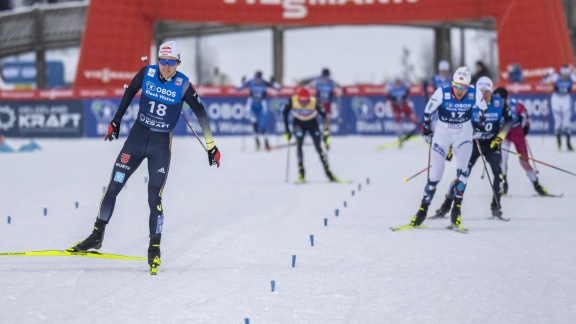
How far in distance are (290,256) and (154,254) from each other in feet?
4.94

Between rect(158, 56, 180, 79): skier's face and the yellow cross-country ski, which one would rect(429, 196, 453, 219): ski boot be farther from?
rect(158, 56, 180, 79): skier's face

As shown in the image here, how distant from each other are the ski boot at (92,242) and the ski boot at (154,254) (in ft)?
1.88

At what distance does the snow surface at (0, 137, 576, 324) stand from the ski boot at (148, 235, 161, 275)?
100 mm

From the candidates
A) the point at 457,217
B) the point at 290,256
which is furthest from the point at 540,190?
the point at 290,256

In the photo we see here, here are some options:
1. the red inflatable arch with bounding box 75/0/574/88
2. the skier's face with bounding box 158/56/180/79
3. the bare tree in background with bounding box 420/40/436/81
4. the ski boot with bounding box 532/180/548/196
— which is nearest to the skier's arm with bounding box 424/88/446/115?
the skier's face with bounding box 158/56/180/79

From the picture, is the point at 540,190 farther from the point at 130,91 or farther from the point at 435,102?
the point at 130,91

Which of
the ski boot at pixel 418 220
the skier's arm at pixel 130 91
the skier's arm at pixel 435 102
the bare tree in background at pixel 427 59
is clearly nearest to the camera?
the skier's arm at pixel 130 91

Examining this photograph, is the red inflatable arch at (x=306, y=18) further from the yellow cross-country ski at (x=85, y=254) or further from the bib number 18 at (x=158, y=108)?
the yellow cross-country ski at (x=85, y=254)

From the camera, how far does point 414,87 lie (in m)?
29.8

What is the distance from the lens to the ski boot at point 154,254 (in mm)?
7781

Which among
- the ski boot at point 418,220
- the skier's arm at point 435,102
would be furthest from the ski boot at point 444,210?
the skier's arm at point 435,102

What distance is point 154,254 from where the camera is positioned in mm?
7879

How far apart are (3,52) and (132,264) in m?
45.0

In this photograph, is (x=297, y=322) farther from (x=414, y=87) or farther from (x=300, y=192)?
(x=414, y=87)
